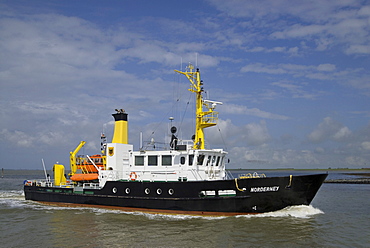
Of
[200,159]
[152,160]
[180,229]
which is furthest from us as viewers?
[152,160]

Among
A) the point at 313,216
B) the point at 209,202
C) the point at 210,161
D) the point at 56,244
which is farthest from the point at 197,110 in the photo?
the point at 56,244

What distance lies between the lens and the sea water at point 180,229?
12.6 meters

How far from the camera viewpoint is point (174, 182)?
16.9 meters

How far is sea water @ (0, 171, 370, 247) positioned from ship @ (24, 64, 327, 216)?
538 millimetres

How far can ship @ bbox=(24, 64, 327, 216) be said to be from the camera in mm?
16109

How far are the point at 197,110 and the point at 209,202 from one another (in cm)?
535

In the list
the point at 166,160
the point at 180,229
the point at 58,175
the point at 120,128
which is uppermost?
the point at 120,128

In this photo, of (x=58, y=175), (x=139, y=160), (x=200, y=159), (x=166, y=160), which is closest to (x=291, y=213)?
(x=200, y=159)

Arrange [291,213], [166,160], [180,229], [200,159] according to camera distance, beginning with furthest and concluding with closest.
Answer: [166,160] → [200,159] → [291,213] → [180,229]

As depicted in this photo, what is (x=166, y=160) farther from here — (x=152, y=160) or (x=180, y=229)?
(x=180, y=229)

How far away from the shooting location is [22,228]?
15.1 metres

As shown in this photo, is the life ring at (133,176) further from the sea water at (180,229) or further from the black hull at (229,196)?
the sea water at (180,229)

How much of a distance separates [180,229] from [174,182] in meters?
3.11

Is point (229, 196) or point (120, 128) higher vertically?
point (120, 128)
